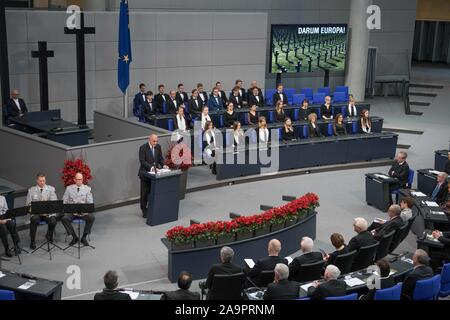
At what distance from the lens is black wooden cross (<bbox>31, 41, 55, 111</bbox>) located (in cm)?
1686

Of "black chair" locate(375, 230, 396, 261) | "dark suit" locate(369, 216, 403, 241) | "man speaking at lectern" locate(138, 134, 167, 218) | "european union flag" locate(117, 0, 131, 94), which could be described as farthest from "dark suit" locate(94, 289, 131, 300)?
"european union flag" locate(117, 0, 131, 94)

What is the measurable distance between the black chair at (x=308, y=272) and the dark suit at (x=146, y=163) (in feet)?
15.1

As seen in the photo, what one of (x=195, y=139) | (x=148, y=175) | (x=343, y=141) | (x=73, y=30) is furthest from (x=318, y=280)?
(x=73, y=30)

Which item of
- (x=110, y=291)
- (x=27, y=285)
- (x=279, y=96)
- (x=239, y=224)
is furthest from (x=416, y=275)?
(x=279, y=96)

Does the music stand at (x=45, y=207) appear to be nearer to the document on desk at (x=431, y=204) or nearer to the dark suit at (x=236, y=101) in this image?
the document on desk at (x=431, y=204)

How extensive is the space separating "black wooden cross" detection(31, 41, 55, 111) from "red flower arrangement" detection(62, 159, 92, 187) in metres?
5.14

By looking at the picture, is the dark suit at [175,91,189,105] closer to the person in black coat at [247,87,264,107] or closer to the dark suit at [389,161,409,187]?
the person in black coat at [247,87,264,107]

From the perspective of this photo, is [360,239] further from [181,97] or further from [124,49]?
[181,97]

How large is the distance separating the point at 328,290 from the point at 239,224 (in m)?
2.74

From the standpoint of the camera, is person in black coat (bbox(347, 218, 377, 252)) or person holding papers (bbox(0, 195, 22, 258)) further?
person holding papers (bbox(0, 195, 22, 258))

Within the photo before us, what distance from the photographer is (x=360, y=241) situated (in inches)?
409

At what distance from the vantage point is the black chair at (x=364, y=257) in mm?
10211
